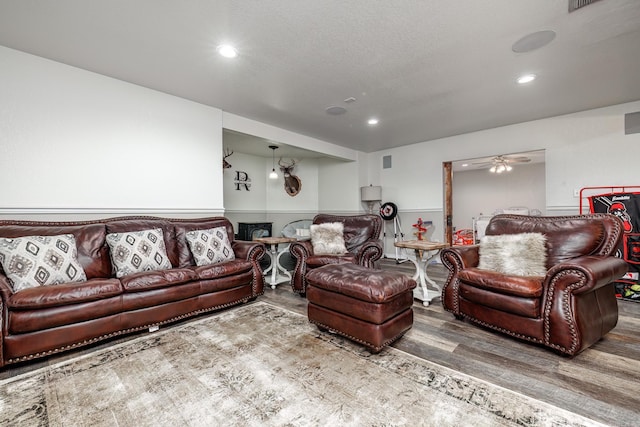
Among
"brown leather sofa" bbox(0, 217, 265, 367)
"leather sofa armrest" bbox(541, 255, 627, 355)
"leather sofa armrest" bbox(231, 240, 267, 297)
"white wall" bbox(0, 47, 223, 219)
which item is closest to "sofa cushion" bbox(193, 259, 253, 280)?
"brown leather sofa" bbox(0, 217, 265, 367)

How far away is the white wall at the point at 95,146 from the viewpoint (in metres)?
2.58

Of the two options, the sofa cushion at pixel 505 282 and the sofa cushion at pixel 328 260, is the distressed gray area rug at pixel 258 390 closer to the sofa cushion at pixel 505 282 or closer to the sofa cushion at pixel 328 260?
the sofa cushion at pixel 505 282

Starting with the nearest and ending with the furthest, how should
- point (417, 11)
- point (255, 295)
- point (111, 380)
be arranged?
point (111, 380) → point (417, 11) → point (255, 295)

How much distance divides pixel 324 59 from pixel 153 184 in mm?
2471

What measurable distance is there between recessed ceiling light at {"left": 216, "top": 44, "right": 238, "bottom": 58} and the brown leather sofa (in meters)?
1.96

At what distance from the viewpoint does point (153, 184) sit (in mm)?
3391

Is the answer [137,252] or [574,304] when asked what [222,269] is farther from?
[574,304]

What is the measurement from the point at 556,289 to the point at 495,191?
7372 millimetres

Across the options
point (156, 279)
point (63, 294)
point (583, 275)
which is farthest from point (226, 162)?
point (583, 275)

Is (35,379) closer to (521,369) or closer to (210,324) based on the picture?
(210,324)

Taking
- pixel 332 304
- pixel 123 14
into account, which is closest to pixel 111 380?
pixel 332 304

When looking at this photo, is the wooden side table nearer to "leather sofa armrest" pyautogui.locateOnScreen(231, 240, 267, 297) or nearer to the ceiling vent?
"leather sofa armrest" pyautogui.locateOnScreen(231, 240, 267, 297)

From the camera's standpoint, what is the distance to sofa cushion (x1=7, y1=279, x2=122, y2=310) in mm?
1915

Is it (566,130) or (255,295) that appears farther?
(566,130)
